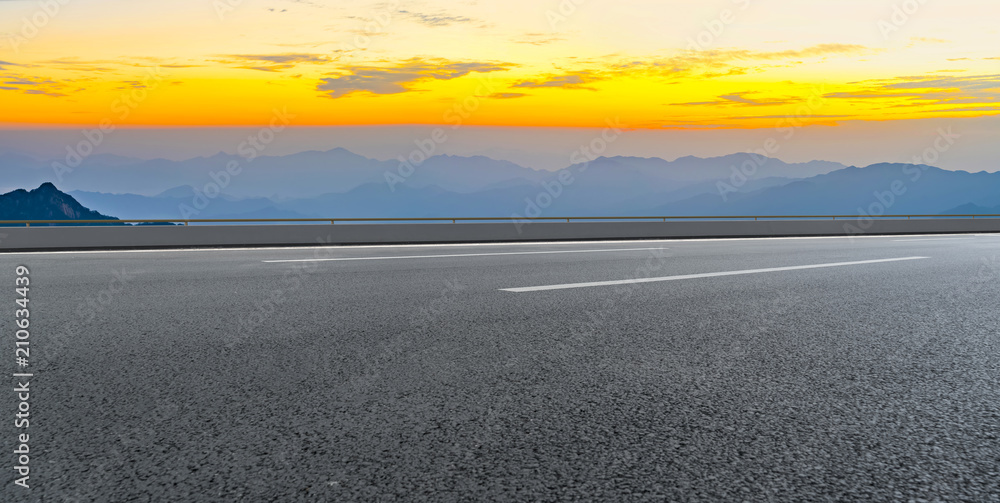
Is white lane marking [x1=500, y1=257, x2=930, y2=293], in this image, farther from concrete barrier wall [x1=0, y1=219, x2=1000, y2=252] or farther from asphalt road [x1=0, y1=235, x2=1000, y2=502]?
concrete barrier wall [x1=0, y1=219, x2=1000, y2=252]

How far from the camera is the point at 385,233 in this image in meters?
21.8

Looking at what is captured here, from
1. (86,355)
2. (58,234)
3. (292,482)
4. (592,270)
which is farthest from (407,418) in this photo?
(58,234)

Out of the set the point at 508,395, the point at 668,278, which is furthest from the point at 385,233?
the point at 508,395

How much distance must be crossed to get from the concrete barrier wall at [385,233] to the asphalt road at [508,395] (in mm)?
10695

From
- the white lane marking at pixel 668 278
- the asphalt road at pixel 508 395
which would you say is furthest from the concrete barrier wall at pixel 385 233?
the white lane marking at pixel 668 278

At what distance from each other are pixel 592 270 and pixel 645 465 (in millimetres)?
9168

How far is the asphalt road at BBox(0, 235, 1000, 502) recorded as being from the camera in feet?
10.1

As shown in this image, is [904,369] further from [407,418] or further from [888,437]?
[407,418]

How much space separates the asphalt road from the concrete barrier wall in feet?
35.1

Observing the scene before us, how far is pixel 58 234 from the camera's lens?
18750 mm

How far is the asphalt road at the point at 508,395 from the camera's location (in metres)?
3.06

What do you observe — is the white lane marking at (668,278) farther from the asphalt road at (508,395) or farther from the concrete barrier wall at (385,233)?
the concrete barrier wall at (385,233)

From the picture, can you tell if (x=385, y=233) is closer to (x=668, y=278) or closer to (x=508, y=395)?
(x=668, y=278)

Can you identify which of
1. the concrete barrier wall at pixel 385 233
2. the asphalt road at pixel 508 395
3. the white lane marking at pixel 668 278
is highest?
the asphalt road at pixel 508 395
